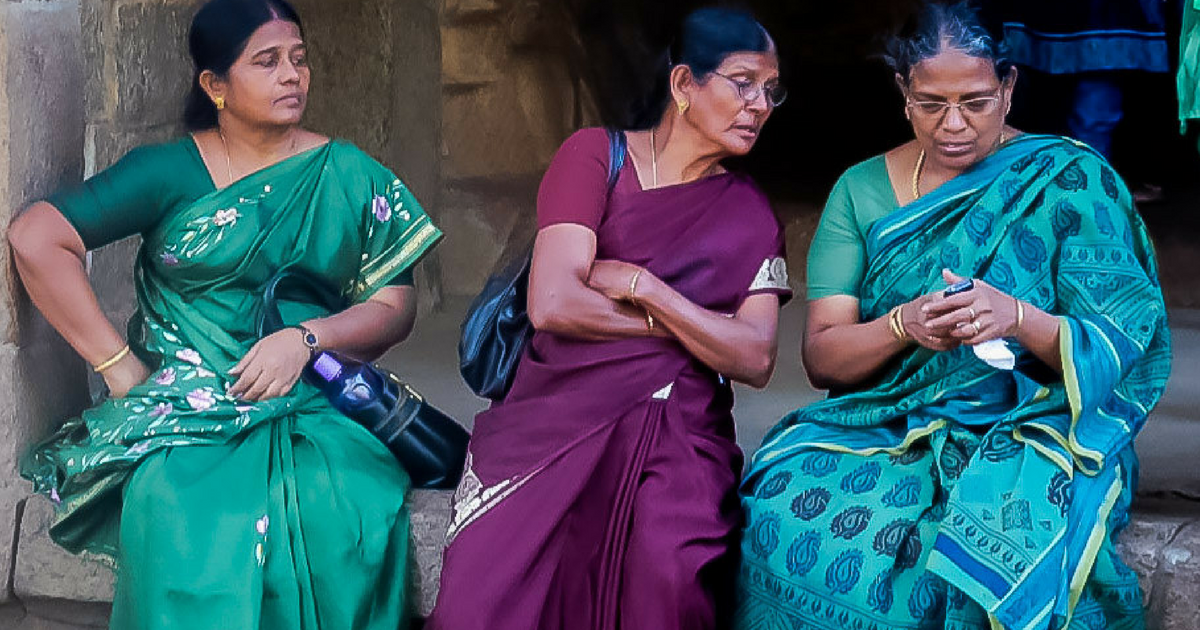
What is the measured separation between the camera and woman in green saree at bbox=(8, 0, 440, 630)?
3.04 m

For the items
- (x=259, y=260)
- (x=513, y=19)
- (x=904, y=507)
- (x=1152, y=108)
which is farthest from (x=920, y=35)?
(x=1152, y=108)

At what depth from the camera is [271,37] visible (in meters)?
3.21

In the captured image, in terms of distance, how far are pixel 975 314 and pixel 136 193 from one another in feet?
5.26

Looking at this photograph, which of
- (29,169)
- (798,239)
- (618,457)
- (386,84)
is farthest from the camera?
(798,239)

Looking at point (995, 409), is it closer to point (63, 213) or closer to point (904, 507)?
point (904, 507)

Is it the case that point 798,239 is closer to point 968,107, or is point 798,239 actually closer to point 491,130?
point 491,130

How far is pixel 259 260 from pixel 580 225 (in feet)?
2.16

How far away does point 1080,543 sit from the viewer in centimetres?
269

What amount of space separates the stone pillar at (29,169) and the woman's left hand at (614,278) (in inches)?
49.0

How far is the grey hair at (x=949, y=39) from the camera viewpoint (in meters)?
2.90

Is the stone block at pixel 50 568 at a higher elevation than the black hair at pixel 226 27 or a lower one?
lower

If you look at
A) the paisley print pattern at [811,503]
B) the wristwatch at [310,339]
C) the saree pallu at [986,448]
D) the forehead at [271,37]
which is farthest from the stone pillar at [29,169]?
the paisley print pattern at [811,503]

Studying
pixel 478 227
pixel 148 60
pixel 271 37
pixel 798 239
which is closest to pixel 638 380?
pixel 271 37

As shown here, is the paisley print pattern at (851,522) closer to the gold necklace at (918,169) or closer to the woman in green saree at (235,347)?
the gold necklace at (918,169)
